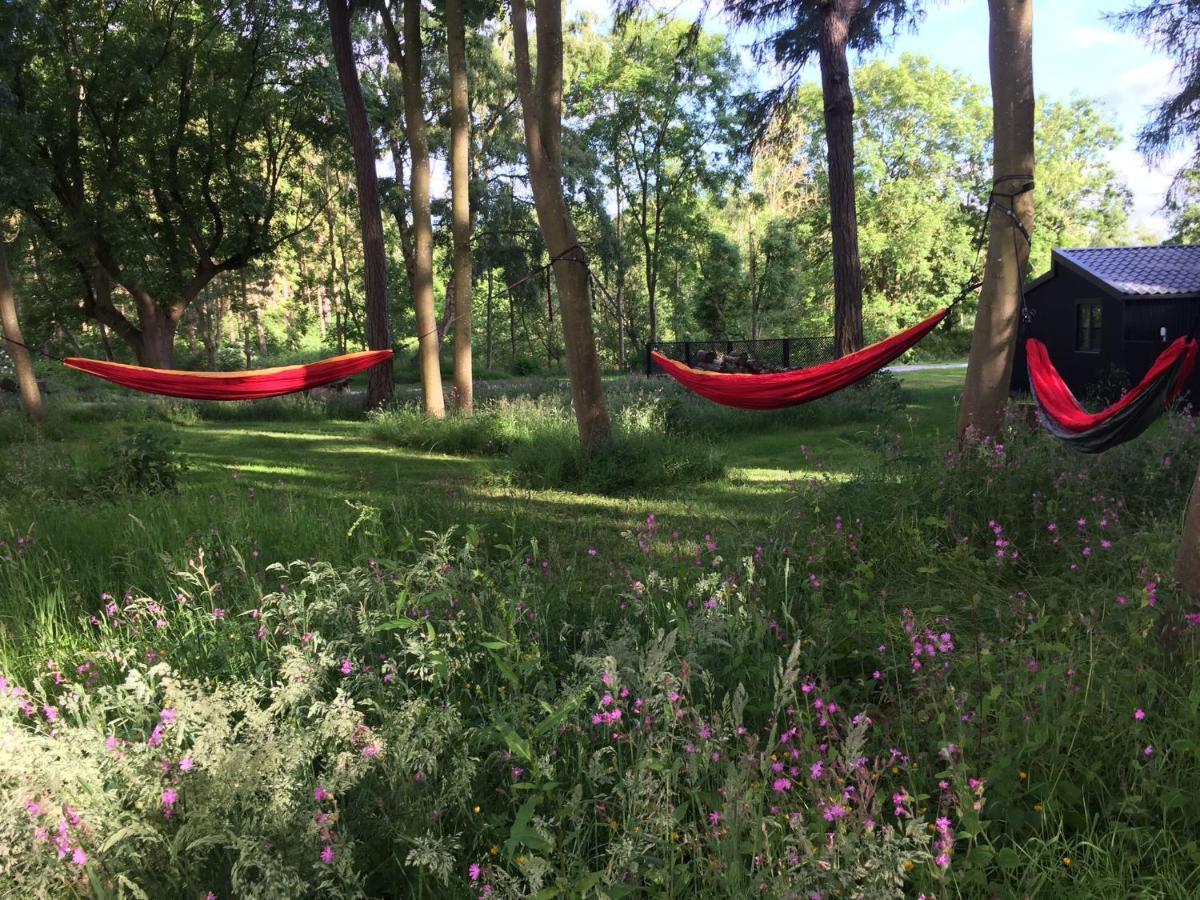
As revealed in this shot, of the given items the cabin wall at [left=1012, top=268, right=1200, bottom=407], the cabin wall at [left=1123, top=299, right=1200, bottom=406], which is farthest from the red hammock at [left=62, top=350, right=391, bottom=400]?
the cabin wall at [left=1123, top=299, right=1200, bottom=406]

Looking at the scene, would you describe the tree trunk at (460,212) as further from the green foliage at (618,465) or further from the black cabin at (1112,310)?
the black cabin at (1112,310)

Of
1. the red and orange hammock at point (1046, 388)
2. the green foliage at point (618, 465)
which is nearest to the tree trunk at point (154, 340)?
the green foliage at point (618, 465)

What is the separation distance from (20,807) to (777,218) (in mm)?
35242

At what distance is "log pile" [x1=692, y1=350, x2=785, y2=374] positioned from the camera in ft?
48.7

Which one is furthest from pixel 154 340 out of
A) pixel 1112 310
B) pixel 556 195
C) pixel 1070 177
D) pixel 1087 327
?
pixel 1070 177

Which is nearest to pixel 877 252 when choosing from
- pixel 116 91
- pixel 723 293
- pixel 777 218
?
pixel 777 218

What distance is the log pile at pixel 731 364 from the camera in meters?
14.8

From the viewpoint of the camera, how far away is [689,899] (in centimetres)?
163

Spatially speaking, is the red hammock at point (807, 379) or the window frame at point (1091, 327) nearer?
the red hammock at point (807, 379)

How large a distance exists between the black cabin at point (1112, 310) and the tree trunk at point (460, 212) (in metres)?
9.02

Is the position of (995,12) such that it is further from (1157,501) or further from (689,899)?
(689,899)

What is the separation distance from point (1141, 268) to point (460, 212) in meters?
11.0

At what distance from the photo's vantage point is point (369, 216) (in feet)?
42.6

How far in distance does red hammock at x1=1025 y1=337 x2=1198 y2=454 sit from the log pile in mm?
10014
